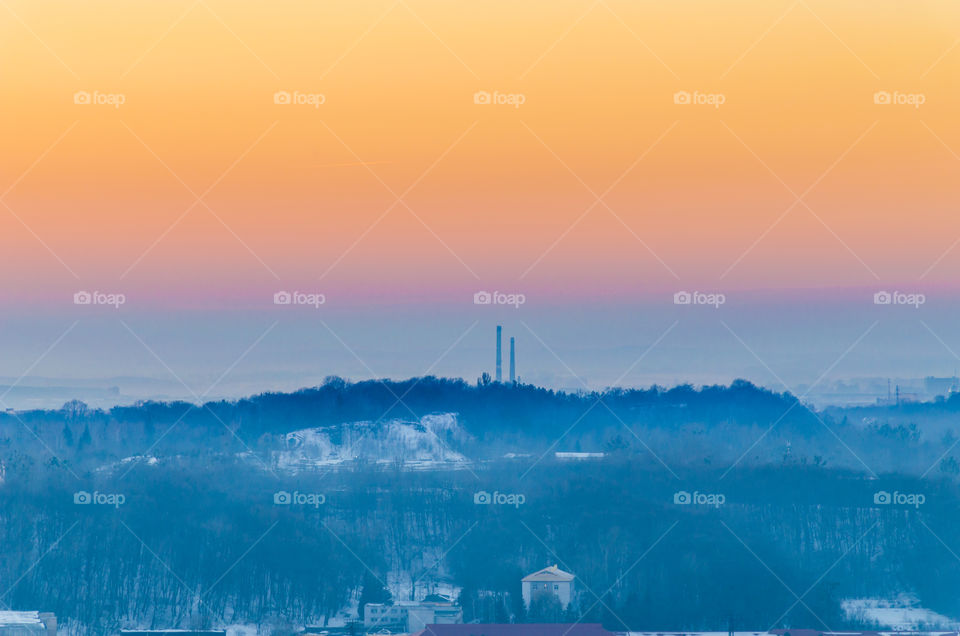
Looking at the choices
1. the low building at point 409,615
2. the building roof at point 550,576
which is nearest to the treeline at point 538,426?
the building roof at point 550,576

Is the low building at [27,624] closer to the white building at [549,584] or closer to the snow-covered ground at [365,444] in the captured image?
the snow-covered ground at [365,444]

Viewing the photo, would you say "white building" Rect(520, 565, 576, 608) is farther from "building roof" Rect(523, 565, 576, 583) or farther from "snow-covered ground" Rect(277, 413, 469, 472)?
"snow-covered ground" Rect(277, 413, 469, 472)

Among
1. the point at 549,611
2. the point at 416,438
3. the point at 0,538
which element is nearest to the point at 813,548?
the point at 549,611

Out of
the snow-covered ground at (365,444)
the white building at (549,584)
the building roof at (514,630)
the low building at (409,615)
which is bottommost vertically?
the building roof at (514,630)

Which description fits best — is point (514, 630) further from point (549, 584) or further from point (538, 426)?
point (538, 426)

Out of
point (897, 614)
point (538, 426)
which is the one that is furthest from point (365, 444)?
point (897, 614)
